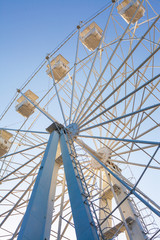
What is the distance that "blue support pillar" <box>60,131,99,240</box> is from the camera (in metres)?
6.13

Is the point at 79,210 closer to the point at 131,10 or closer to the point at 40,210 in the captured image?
the point at 40,210

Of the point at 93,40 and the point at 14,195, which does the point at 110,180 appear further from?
the point at 93,40

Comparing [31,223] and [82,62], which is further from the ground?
[82,62]

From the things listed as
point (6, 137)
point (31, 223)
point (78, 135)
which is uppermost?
point (6, 137)

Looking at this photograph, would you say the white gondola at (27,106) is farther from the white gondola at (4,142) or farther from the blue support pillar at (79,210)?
→ the blue support pillar at (79,210)

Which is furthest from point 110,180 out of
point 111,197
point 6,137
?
point 6,137

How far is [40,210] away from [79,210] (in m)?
1.22

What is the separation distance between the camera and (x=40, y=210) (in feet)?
23.6

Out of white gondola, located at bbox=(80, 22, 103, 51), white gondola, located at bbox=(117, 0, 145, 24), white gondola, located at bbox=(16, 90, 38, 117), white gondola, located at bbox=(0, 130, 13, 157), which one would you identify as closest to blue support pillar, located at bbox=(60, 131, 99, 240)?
white gondola, located at bbox=(0, 130, 13, 157)

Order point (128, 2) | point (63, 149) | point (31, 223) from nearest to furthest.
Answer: point (31, 223), point (63, 149), point (128, 2)

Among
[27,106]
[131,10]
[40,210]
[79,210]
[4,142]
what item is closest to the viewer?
[79,210]

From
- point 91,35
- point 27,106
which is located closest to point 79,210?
point 27,106

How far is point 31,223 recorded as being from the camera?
256 inches

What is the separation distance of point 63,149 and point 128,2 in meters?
12.6
